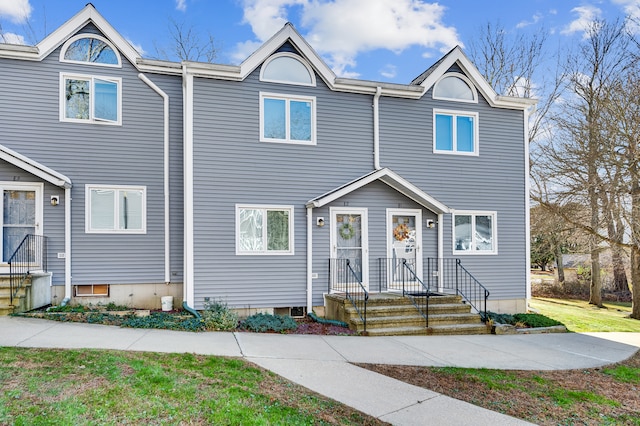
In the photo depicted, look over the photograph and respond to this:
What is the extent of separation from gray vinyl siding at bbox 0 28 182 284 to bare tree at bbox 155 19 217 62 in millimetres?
10645

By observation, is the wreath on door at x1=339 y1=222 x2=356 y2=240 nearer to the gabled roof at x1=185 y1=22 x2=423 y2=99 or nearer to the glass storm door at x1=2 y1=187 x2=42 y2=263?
the gabled roof at x1=185 y1=22 x2=423 y2=99

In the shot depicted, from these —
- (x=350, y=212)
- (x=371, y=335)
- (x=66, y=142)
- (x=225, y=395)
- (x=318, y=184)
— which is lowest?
(x=371, y=335)

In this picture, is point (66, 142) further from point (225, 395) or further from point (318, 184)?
point (225, 395)

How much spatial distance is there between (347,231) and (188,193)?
4073 millimetres

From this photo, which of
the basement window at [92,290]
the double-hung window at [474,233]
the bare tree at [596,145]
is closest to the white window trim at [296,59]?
the double-hung window at [474,233]

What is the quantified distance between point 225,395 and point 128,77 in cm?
899

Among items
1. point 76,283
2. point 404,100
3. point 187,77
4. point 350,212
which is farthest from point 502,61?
point 76,283

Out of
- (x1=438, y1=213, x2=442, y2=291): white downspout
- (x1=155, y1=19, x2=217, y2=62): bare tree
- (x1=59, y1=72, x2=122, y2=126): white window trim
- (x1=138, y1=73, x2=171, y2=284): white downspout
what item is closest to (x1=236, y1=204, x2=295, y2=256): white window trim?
(x1=138, y1=73, x2=171, y2=284): white downspout

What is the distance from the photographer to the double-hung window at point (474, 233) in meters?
11.9

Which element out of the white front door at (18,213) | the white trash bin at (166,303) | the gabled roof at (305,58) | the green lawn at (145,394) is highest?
the gabled roof at (305,58)

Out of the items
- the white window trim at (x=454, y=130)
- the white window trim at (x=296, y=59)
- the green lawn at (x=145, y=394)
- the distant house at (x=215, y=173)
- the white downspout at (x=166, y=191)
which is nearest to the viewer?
the green lawn at (x=145, y=394)

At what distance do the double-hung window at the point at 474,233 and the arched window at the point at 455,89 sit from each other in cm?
331

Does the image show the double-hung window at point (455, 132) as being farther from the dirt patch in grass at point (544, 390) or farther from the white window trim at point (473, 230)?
the dirt patch in grass at point (544, 390)

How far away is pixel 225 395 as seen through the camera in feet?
14.8
